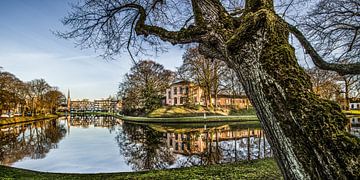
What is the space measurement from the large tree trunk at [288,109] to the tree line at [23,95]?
38.7 m

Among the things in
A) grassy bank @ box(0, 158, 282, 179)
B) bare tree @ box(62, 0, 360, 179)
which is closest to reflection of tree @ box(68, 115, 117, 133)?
grassy bank @ box(0, 158, 282, 179)

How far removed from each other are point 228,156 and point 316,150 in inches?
389

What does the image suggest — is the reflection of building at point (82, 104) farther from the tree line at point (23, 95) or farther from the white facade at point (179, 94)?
the white facade at point (179, 94)

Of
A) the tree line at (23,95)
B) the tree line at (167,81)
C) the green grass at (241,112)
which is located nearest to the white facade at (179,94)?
the tree line at (167,81)

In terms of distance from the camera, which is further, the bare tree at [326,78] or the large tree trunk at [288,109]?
the bare tree at [326,78]

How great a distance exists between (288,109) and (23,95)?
51.3 meters

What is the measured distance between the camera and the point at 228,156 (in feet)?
35.9

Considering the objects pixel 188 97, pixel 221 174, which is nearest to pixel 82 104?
pixel 188 97

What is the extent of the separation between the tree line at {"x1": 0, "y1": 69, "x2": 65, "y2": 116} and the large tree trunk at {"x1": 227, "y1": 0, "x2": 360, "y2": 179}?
38732 millimetres

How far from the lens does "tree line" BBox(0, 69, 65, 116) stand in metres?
34.4

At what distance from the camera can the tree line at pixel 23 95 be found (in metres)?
34.4

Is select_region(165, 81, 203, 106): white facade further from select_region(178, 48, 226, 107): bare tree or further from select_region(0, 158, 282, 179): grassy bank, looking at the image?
select_region(0, 158, 282, 179): grassy bank

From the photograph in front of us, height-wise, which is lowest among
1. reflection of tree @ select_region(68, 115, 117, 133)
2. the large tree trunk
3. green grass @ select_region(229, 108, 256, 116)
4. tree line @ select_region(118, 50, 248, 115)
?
reflection of tree @ select_region(68, 115, 117, 133)

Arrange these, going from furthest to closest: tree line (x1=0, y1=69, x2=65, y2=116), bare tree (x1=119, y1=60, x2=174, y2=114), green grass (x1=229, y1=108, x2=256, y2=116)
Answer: bare tree (x1=119, y1=60, x2=174, y2=114) < green grass (x1=229, y1=108, x2=256, y2=116) < tree line (x1=0, y1=69, x2=65, y2=116)
